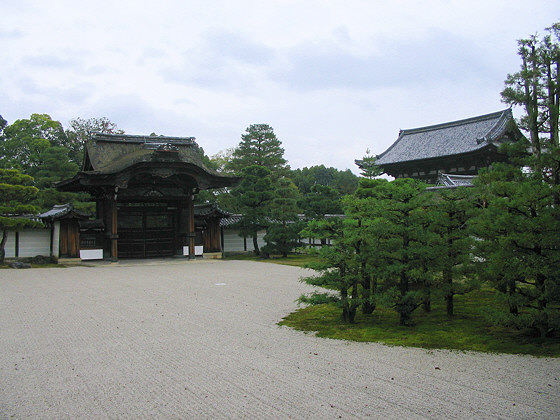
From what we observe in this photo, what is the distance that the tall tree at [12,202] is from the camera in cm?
1873

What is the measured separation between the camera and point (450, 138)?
25625mm

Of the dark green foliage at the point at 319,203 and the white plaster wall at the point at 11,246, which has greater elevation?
the dark green foliage at the point at 319,203

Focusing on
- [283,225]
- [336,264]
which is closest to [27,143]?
[283,225]

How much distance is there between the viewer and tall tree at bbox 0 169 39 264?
738 inches

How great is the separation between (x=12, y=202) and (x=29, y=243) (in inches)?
99.6

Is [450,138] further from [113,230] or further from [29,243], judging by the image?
[29,243]

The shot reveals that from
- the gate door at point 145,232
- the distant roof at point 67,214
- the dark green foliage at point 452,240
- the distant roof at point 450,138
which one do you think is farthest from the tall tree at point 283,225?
the dark green foliage at point 452,240

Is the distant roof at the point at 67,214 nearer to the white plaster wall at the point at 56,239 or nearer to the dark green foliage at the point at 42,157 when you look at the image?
the white plaster wall at the point at 56,239

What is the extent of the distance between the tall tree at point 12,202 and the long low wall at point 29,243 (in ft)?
3.83

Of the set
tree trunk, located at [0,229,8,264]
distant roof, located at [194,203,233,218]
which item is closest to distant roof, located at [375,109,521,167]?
distant roof, located at [194,203,233,218]

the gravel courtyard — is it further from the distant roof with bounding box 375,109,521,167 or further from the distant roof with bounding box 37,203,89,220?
the distant roof with bounding box 375,109,521,167

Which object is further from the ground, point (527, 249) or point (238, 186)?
point (238, 186)

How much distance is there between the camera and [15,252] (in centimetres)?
2100

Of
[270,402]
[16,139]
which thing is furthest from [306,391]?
[16,139]
